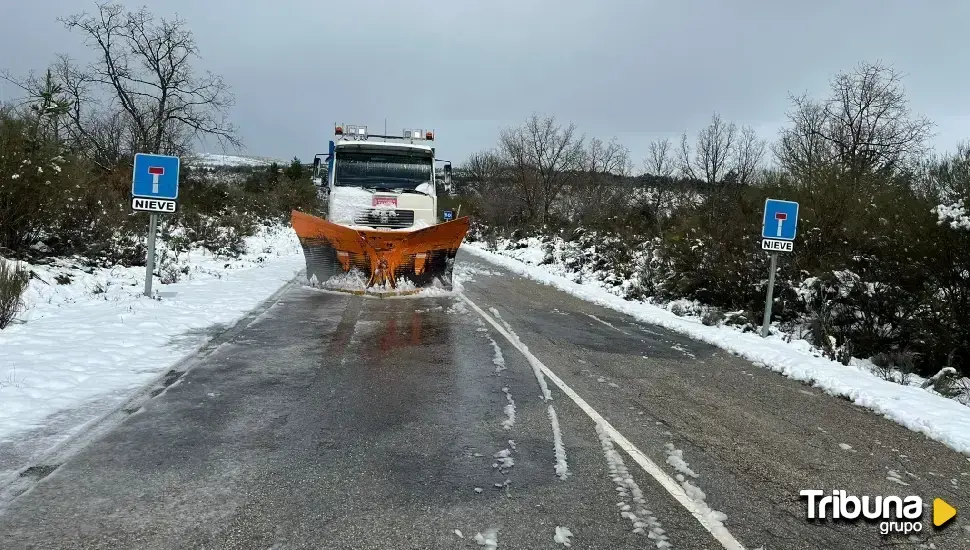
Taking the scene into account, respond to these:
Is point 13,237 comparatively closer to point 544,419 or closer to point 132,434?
point 132,434

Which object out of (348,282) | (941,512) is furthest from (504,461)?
(348,282)

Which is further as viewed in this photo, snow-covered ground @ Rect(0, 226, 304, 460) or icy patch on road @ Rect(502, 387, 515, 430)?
snow-covered ground @ Rect(0, 226, 304, 460)

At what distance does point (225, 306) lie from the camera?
32.8ft

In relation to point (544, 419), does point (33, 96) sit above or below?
above

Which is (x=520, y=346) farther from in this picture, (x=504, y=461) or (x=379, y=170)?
(x=379, y=170)

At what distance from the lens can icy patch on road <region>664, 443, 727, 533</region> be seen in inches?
131

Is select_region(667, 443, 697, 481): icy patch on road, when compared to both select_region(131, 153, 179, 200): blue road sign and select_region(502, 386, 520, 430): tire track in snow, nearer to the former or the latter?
select_region(502, 386, 520, 430): tire track in snow

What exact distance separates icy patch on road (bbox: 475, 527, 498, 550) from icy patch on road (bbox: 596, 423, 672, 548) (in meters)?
0.75

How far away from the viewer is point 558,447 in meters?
4.34

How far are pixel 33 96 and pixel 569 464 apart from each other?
27309mm

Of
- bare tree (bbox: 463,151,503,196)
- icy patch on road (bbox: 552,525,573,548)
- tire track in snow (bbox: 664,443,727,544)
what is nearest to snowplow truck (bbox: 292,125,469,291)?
tire track in snow (bbox: 664,443,727,544)

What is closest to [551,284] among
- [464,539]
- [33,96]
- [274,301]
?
[274,301]

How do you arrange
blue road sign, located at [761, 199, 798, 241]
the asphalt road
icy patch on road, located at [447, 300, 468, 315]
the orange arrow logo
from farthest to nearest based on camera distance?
icy patch on road, located at [447, 300, 468, 315], blue road sign, located at [761, 199, 798, 241], the orange arrow logo, the asphalt road

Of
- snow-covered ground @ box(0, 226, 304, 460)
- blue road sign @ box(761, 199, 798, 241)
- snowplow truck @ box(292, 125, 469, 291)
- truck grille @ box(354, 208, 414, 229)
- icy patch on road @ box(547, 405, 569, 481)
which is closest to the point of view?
icy patch on road @ box(547, 405, 569, 481)
